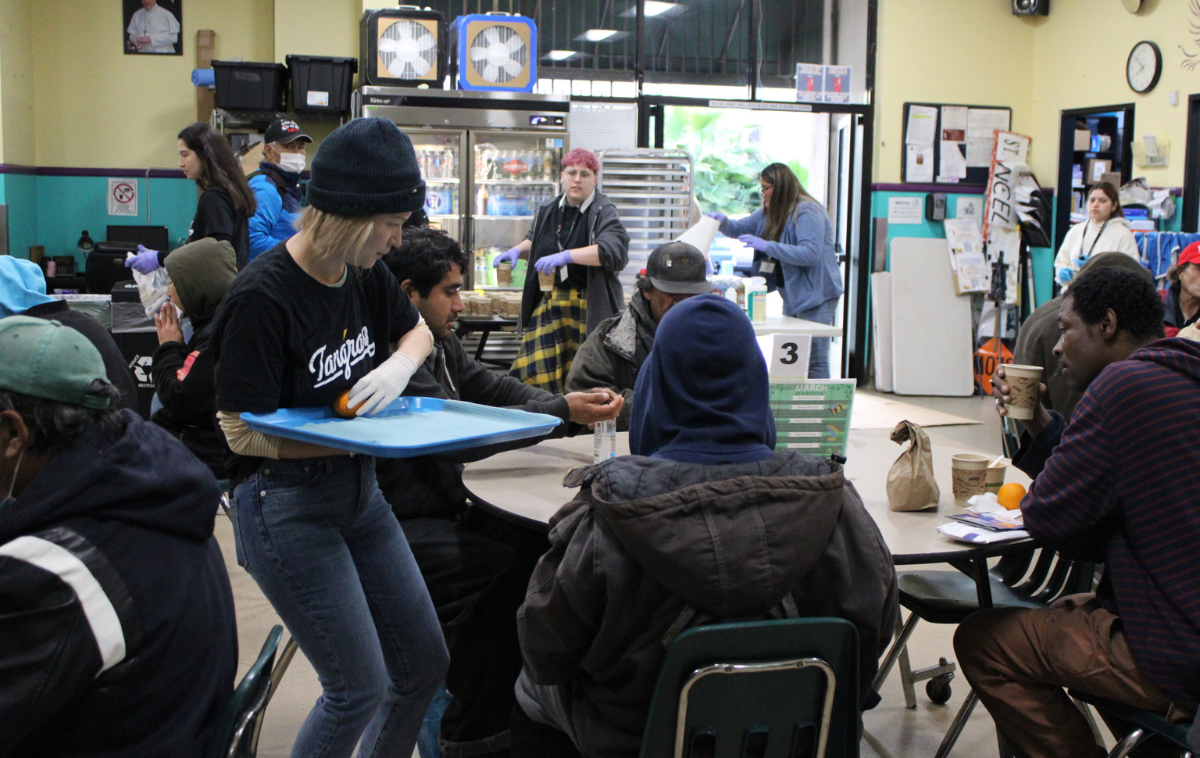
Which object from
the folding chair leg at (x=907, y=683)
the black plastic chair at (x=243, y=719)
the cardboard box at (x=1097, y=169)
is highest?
the cardboard box at (x=1097, y=169)

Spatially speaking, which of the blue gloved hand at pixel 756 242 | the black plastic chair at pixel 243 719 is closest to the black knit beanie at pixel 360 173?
the black plastic chair at pixel 243 719

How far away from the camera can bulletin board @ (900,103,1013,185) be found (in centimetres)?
860

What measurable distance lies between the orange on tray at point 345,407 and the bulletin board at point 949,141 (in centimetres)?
771

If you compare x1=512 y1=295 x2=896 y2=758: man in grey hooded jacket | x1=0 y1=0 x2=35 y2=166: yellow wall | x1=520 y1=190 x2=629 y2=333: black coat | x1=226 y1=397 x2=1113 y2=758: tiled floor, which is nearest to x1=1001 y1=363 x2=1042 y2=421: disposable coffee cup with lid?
x1=226 y1=397 x2=1113 y2=758: tiled floor

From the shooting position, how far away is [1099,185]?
706 cm

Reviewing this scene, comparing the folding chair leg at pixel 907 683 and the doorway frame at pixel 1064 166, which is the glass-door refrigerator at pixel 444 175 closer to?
the folding chair leg at pixel 907 683

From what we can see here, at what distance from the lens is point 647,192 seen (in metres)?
7.30

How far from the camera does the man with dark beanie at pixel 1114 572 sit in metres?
1.77

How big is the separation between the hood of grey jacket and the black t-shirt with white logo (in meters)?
0.60

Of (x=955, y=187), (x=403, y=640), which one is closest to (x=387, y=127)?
(x=403, y=640)

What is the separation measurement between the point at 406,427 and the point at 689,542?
0.61 m

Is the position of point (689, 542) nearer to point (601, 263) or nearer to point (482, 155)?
point (601, 263)

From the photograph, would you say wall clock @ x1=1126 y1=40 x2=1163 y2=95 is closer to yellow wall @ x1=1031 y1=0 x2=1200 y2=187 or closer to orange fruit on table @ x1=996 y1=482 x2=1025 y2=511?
yellow wall @ x1=1031 y1=0 x2=1200 y2=187

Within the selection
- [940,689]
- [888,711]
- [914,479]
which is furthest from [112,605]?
[940,689]
